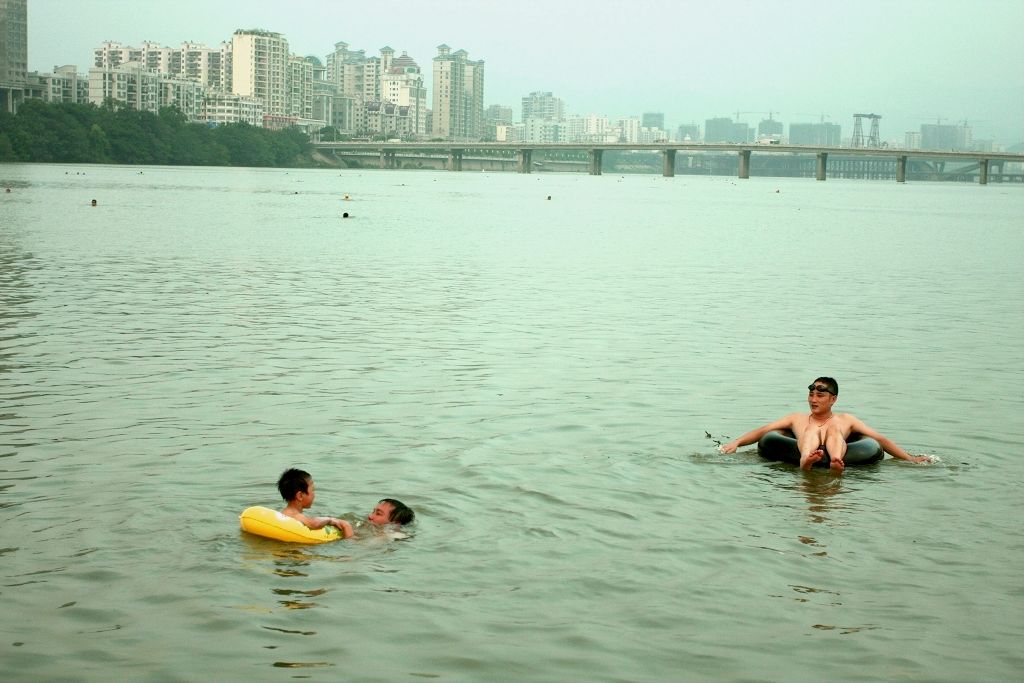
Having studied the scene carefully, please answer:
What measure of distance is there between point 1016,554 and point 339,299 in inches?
748

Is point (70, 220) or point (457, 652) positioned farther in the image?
point (70, 220)

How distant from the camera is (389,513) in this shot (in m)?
10.7

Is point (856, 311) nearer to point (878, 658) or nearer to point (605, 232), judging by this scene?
point (878, 658)

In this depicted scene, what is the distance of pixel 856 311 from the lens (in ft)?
93.1

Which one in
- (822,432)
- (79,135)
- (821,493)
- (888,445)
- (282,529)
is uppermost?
(79,135)

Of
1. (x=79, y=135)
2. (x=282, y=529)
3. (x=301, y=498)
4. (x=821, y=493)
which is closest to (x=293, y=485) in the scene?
(x=301, y=498)

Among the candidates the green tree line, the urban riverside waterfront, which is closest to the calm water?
the urban riverside waterfront

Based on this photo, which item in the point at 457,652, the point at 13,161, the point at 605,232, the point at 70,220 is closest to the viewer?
the point at 457,652

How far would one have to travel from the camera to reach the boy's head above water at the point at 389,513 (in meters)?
10.7

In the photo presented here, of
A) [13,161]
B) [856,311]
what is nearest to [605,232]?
[856,311]

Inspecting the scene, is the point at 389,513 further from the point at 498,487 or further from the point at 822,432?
the point at 822,432

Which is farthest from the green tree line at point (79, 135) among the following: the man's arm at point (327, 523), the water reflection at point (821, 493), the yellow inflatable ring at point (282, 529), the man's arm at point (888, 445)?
the man's arm at point (327, 523)

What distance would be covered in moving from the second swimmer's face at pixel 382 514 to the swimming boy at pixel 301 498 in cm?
23

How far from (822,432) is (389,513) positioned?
5180 millimetres
